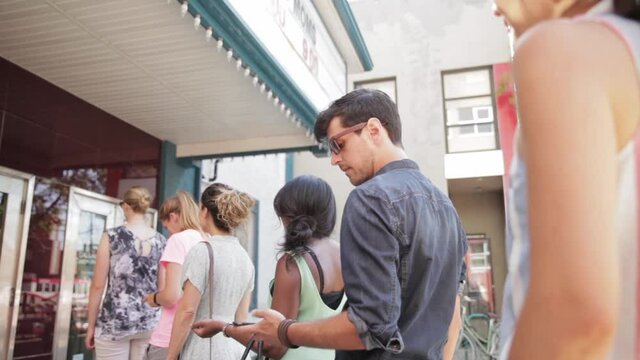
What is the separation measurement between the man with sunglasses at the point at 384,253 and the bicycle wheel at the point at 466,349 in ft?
25.9

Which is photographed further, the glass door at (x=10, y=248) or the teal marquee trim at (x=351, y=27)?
the teal marquee trim at (x=351, y=27)

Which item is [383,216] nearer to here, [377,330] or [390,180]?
[390,180]

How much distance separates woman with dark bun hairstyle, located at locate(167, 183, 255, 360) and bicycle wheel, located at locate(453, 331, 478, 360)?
6.64 metres

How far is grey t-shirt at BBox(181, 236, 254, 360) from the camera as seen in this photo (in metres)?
3.10

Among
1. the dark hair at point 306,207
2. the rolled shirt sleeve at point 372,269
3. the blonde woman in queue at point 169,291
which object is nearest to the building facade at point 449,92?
the blonde woman in queue at point 169,291

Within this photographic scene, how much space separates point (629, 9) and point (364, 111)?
120 cm

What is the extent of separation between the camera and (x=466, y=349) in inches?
362

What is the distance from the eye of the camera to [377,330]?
4.57 ft

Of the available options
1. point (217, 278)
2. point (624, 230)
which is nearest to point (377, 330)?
point (624, 230)

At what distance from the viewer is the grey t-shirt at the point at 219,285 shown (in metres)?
3.10

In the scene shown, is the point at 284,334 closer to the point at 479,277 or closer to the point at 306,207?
the point at 306,207

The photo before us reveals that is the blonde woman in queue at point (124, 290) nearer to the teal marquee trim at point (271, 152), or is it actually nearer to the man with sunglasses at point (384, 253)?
the man with sunglasses at point (384, 253)

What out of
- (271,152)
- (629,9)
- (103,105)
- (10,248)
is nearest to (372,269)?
(629,9)

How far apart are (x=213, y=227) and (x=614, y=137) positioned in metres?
2.99
